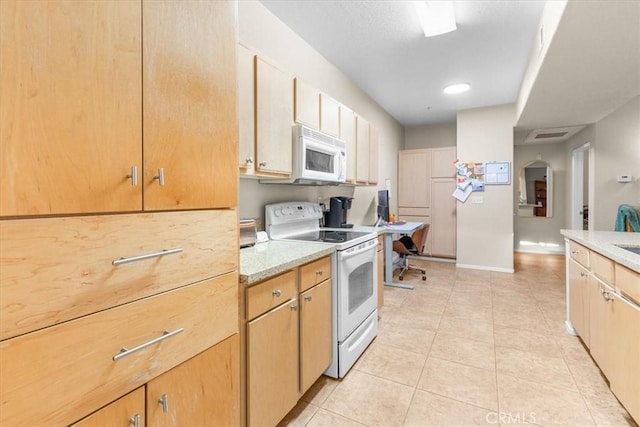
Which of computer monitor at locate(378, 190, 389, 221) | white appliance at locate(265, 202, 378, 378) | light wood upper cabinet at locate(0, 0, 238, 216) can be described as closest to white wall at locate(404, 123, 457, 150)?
computer monitor at locate(378, 190, 389, 221)

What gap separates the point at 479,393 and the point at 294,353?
1186 mm

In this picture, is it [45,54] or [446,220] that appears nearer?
[45,54]

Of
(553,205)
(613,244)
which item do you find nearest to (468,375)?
(613,244)

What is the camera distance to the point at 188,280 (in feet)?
3.29

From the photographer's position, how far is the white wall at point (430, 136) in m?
5.71

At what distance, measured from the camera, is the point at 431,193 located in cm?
541

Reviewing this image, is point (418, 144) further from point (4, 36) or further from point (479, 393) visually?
point (4, 36)

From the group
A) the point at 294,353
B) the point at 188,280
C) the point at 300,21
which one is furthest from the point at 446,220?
the point at 188,280

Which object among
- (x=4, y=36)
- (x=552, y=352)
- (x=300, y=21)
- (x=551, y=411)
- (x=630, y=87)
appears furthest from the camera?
(x=630, y=87)

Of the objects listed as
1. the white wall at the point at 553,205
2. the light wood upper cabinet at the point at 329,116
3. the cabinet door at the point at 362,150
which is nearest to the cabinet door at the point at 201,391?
the light wood upper cabinet at the point at 329,116

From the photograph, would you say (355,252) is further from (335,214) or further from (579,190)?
(579,190)

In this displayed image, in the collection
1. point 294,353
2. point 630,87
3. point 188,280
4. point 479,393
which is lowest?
point 479,393

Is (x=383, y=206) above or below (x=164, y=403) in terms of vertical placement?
above

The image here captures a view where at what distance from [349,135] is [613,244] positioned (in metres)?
2.09
